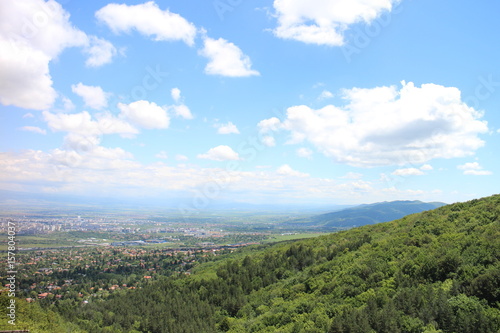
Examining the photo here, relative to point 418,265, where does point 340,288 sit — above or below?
below

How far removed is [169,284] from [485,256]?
65.3 metres

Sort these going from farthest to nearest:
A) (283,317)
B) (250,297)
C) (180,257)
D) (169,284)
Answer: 1. (180,257)
2. (169,284)
3. (250,297)
4. (283,317)

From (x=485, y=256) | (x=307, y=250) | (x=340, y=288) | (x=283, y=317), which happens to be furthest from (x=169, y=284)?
(x=485, y=256)

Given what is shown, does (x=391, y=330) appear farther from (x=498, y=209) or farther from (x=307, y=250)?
(x=307, y=250)

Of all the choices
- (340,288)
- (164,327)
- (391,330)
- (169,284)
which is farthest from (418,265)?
(169,284)

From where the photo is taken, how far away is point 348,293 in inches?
1436

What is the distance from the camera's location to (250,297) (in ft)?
191

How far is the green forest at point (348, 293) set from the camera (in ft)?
80.4

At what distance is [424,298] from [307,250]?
41.6m

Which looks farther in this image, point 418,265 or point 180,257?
point 180,257

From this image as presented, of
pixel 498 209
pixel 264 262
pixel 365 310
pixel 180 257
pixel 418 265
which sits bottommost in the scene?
pixel 180 257

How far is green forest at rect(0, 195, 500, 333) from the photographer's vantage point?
2450cm

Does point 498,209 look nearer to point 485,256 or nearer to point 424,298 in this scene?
point 485,256

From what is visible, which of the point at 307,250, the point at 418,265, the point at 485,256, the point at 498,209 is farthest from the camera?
the point at 307,250
